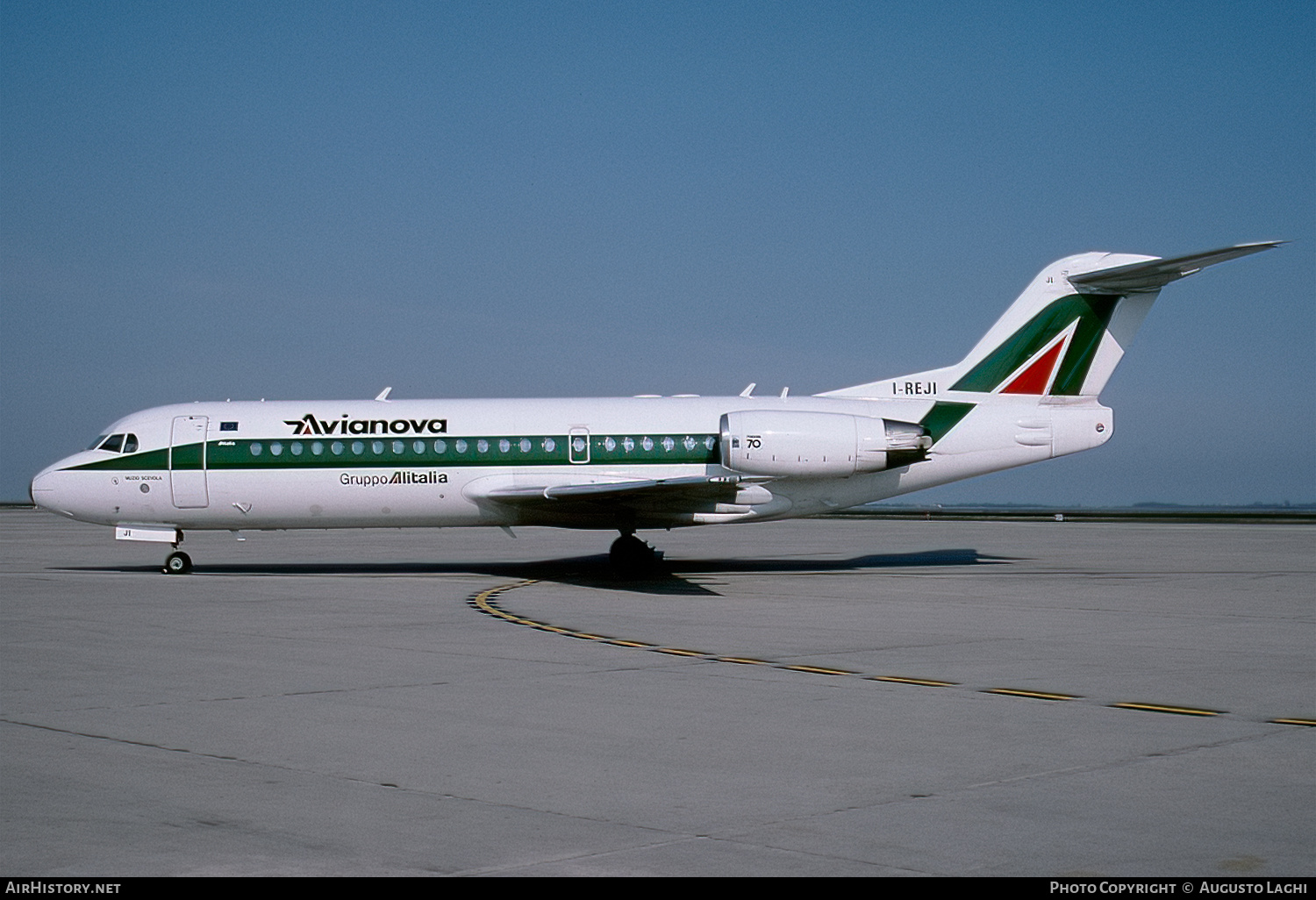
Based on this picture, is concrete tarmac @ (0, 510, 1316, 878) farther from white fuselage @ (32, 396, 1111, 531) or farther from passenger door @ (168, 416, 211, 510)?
passenger door @ (168, 416, 211, 510)

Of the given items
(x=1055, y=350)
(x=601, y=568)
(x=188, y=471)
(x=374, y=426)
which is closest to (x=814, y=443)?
(x=1055, y=350)

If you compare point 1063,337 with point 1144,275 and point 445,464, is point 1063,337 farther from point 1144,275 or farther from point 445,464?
point 445,464

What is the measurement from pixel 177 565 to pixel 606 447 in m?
9.04

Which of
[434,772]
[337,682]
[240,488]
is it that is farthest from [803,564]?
[434,772]

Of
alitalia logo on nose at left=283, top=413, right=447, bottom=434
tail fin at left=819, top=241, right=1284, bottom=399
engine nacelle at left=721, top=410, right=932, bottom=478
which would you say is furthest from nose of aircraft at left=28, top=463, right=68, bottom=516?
tail fin at left=819, top=241, right=1284, bottom=399

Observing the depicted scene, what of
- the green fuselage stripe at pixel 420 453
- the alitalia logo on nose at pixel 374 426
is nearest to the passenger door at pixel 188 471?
the green fuselage stripe at pixel 420 453

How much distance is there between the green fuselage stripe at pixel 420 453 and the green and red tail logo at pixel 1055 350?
6136 millimetres

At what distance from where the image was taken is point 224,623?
1572 cm

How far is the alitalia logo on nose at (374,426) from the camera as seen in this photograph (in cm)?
2420

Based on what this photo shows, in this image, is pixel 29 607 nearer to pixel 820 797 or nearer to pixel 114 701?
pixel 114 701

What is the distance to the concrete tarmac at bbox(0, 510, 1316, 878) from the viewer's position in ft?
19.2

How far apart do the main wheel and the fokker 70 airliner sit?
50 mm

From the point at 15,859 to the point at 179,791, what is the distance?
1.33 metres

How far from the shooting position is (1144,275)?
2400cm
